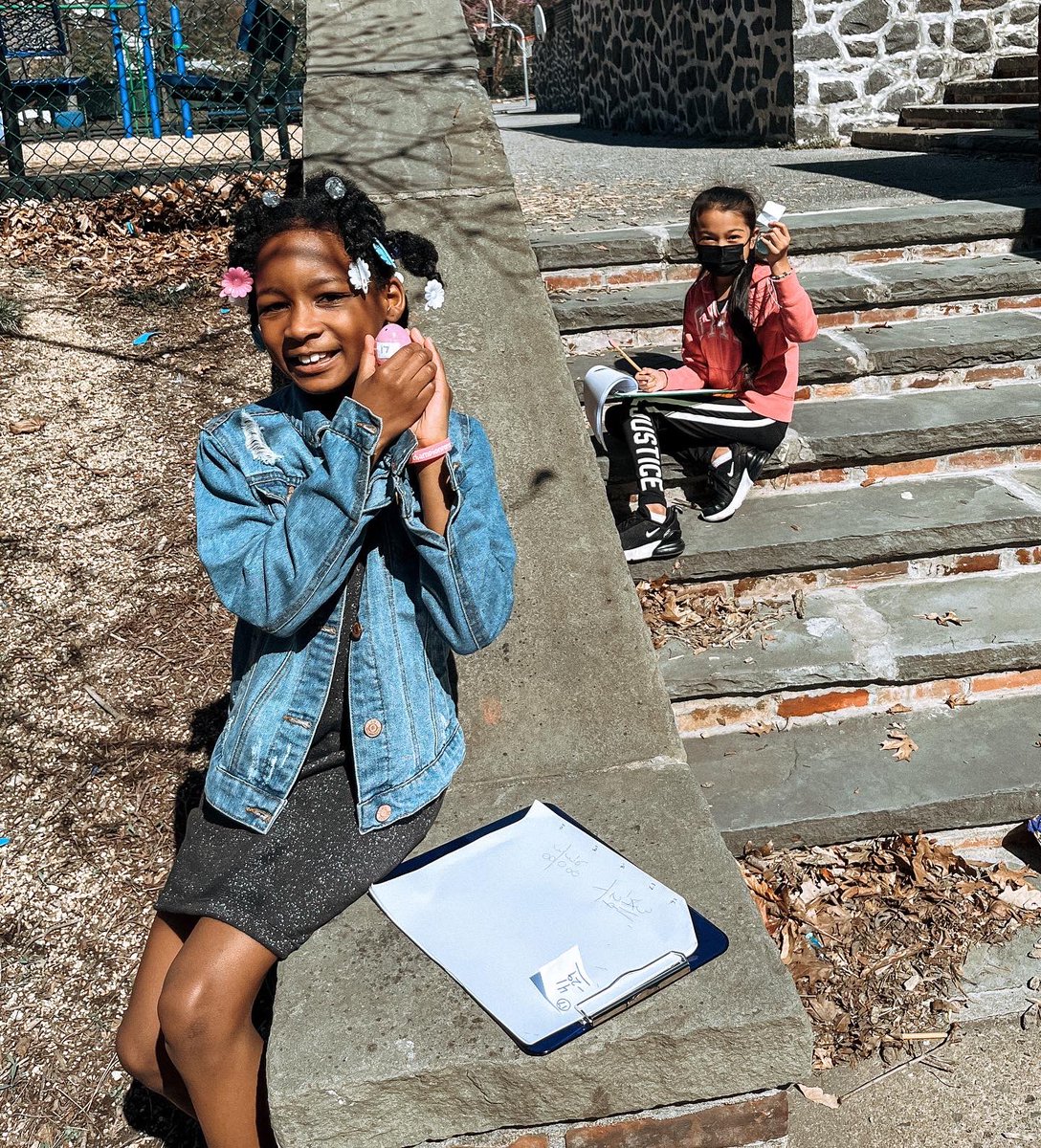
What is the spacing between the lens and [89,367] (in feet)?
15.8

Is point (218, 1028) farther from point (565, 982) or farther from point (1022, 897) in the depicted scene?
point (1022, 897)

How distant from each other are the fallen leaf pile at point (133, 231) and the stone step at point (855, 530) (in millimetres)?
3208

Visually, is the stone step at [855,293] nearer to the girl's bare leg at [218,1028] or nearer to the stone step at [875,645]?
the stone step at [875,645]

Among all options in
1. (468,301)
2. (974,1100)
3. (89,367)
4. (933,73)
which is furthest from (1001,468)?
(933,73)

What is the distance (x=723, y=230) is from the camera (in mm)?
3756

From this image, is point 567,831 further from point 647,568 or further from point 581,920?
point 647,568

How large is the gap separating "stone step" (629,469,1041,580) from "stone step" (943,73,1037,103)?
18.8ft

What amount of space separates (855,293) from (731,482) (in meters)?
1.39

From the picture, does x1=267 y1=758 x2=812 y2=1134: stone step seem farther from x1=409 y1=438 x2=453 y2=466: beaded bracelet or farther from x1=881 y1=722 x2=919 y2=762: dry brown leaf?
x1=881 y1=722 x2=919 y2=762: dry brown leaf

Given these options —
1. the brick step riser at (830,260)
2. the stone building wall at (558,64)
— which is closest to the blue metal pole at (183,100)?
the brick step riser at (830,260)

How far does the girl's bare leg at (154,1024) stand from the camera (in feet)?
6.46

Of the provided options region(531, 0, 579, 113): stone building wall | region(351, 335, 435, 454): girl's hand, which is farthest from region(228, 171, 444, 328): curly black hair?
region(531, 0, 579, 113): stone building wall

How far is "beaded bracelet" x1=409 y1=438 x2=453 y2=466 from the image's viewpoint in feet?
6.50

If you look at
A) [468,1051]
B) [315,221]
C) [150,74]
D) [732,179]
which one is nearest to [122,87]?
[150,74]
